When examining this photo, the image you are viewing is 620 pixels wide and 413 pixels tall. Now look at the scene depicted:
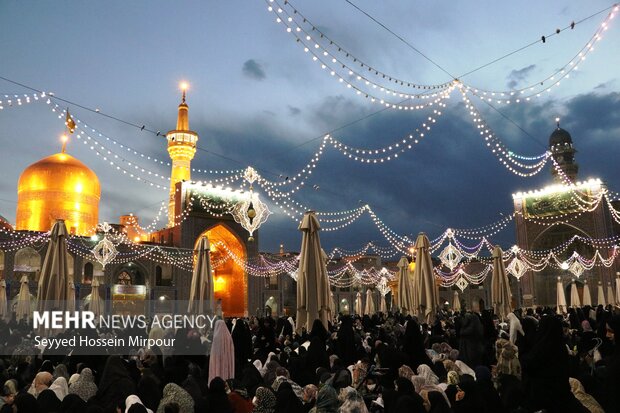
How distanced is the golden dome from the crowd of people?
25419mm

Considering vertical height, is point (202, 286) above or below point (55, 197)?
below

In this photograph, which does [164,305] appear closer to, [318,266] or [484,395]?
[318,266]

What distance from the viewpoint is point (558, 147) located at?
39.7 metres

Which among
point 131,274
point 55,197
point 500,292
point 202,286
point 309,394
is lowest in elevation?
point 309,394

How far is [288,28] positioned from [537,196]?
30.1 metres

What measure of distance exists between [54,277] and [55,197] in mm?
23603

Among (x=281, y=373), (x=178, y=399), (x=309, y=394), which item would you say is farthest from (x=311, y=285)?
(x=178, y=399)

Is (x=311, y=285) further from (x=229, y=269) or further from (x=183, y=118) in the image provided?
(x=183, y=118)

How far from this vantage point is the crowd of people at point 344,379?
13.2ft

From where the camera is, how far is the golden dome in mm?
31500

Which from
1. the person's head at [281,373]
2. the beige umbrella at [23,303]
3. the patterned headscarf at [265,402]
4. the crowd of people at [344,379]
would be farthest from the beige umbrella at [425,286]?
the beige umbrella at [23,303]

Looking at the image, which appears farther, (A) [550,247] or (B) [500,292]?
(A) [550,247]

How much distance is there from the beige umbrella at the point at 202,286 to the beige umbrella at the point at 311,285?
492 centimetres

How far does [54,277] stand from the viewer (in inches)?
429
